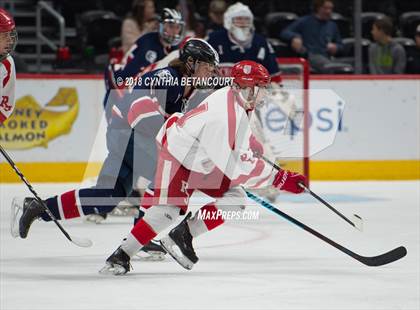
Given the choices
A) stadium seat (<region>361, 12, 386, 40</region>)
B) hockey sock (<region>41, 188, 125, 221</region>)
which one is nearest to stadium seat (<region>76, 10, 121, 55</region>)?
stadium seat (<region>361, 12, 386, 40</region>)

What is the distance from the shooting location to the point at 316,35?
33.0 feet

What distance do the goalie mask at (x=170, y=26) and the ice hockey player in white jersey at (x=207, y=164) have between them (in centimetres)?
200

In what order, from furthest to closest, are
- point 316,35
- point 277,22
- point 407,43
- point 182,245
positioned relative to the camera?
point 277,22 → point 407,43 → point 316,35 → point 182,245

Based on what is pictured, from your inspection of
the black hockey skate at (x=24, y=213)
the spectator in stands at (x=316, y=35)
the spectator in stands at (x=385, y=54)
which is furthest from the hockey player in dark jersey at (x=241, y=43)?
the black hockey skate at (x=24, y=213)

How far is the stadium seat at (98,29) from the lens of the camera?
35.2ft

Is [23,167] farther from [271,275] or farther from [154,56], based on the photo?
[271,275]

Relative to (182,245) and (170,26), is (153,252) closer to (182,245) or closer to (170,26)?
(182,245)

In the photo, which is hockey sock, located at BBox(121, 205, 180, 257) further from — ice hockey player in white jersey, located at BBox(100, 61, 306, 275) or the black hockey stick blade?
the black hockey stick blade

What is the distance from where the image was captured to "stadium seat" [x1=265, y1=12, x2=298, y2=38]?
1100 centimetres

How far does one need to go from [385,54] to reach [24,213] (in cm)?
521

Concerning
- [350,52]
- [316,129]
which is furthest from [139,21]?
[350,52]

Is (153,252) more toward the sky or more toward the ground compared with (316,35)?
more toward the ground

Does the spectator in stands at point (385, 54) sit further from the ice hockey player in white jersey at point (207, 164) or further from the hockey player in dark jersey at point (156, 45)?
the ice hockey player in white jersey at point (207, 164)

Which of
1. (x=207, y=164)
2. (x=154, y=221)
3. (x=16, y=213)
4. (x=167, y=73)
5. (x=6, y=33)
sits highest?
(x=6, y=33)
